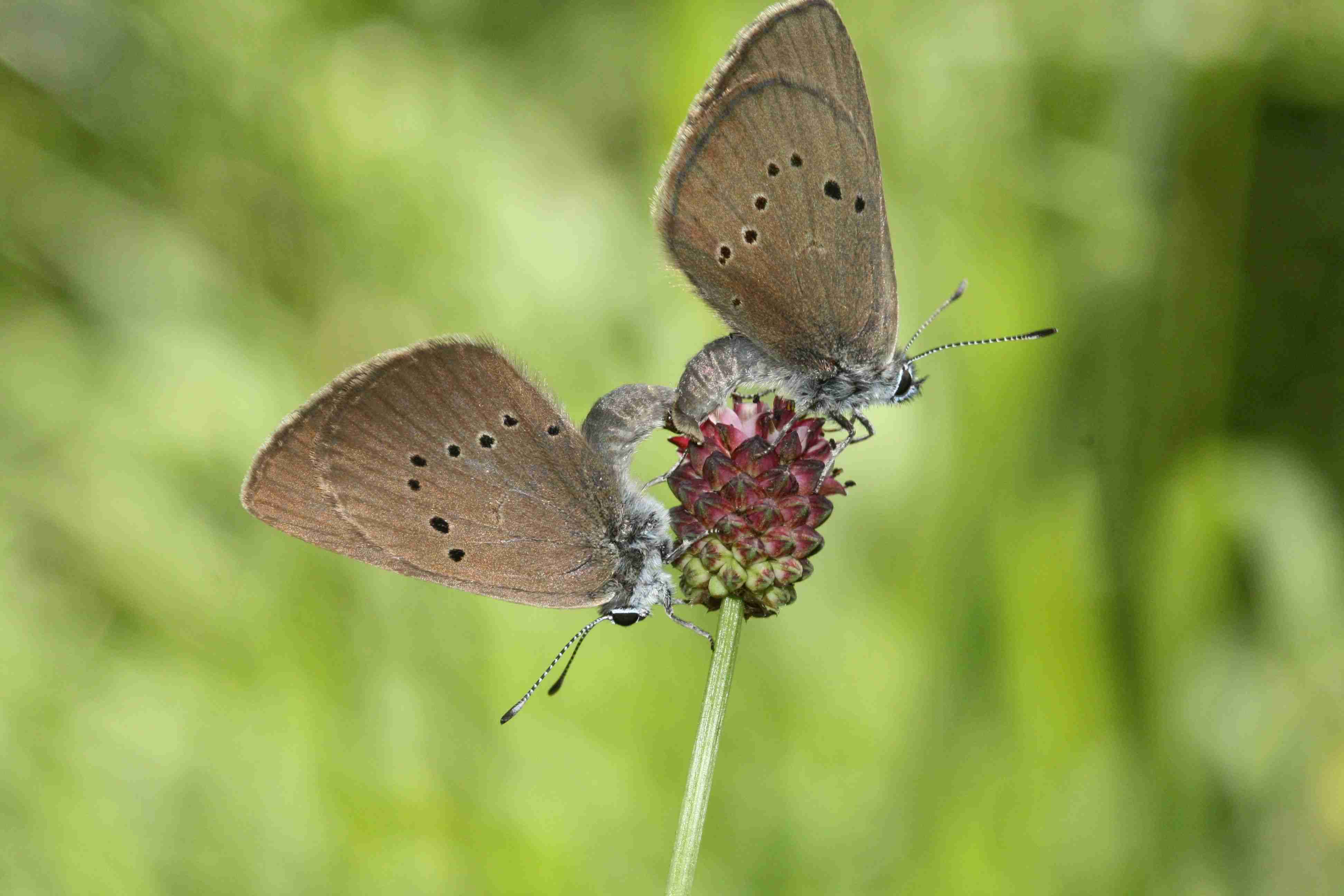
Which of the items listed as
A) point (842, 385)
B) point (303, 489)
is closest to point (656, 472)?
point (842, 385)

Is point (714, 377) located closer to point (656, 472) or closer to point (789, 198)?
point (789, 198)

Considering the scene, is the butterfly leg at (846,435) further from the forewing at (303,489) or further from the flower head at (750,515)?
the forewing at (303,489)

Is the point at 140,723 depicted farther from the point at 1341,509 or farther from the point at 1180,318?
the point at 1341,509

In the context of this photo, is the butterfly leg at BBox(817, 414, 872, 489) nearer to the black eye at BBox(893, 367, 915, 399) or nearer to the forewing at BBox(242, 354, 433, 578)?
the black eye at BBox(893, 367, 915, 399)

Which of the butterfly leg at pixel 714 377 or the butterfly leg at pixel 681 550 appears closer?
the butterfly leg at pixel 681 550

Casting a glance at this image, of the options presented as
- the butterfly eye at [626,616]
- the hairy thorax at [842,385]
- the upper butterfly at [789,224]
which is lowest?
the butterfly eye at [626,616]

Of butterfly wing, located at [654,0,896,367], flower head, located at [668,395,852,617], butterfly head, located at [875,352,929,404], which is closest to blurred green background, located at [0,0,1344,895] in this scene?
butterfly head, located at [875,352,929,404]

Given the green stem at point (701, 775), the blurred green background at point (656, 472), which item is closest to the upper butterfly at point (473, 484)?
the green stem at point (701, 775)
